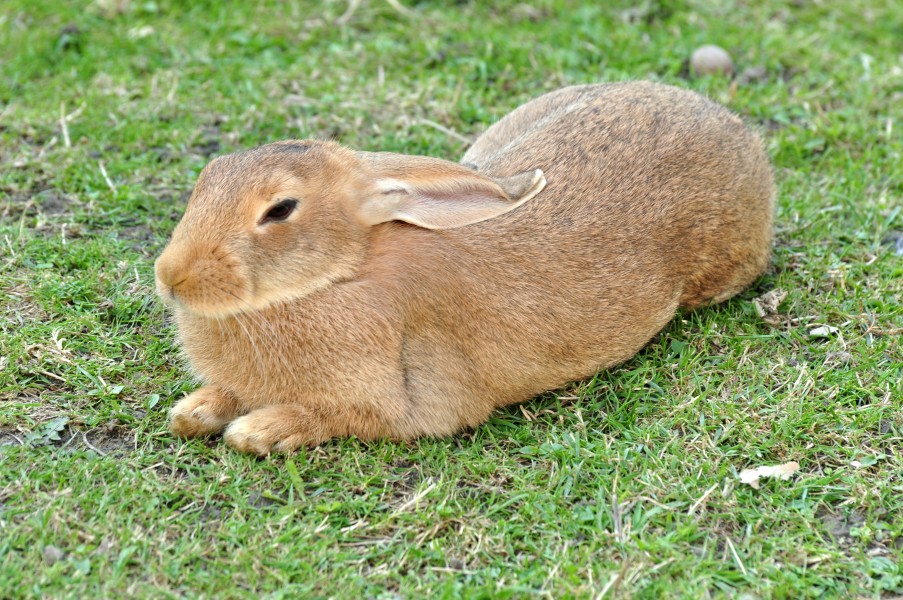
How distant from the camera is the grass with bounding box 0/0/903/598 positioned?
3.36 meters

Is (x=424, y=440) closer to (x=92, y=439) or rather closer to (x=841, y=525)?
(x=92, y=439)

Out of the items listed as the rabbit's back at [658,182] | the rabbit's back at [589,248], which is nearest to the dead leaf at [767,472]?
the rabbit's back at [589,248]

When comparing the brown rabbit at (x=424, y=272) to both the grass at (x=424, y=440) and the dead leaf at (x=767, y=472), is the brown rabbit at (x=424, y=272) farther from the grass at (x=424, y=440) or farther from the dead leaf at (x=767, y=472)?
the dead leaf at (x=767, y=472)

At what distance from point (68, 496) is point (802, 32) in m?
5.77

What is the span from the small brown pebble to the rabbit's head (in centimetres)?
308

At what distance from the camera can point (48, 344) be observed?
419 centimetres

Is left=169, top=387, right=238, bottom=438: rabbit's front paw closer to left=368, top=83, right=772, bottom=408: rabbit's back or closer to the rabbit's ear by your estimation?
left=368, top=83, right=772, bottom=408: rabbit's back

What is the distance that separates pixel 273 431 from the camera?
375 centimetres

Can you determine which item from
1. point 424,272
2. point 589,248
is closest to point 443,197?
point 424,272

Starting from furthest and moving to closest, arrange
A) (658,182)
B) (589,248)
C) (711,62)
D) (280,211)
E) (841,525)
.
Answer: (711,62)
(658,182)
(589,248)
(280,211)
(841,525)

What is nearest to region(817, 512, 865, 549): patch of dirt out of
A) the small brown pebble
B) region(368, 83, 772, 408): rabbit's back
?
region(368, 83, 772, 408): rabbit's back

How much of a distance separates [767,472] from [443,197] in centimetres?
156

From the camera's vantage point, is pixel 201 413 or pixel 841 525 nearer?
pixel 841 525

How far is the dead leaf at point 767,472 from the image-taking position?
375 centimetres
